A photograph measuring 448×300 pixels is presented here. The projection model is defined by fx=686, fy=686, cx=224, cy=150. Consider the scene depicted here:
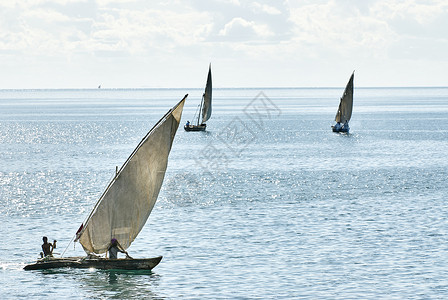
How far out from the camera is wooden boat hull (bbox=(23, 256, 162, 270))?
3703 centimetres

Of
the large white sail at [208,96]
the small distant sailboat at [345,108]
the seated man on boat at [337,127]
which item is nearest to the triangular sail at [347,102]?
the small distant sailboat at [345,108]

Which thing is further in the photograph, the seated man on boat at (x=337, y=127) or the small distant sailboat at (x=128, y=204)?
the seated man on boat at (x=337, y=127)

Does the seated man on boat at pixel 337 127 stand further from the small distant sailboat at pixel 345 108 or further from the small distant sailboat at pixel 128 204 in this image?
the small distant sailboat at pixel 128 204

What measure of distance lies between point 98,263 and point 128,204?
3749 millimetres

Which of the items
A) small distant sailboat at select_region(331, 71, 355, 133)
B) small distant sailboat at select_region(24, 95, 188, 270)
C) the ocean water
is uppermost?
small distant sailboat at select_region(331, 71, 355, 133)

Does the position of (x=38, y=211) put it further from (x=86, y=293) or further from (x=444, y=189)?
(x=444, y=189)

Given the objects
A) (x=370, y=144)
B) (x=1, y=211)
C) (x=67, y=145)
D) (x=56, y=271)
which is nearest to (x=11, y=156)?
(x=67, y=145)

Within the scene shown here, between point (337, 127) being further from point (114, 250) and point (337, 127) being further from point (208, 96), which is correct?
point (114, 250)

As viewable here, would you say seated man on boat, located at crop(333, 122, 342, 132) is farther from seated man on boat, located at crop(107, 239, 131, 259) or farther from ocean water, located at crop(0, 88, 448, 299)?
seated man on boat, located at crop(107, 239, 131, 259)

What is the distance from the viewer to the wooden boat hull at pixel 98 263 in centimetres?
3703

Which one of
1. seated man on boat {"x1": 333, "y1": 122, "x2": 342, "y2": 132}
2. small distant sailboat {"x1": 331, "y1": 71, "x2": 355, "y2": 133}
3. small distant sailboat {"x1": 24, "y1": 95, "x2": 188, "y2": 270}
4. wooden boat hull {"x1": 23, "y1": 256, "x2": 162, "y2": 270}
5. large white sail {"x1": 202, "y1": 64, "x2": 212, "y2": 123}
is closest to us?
small distant sailboat {"x1": 24, "y1": 95, "x2": 188, "y2": 270}

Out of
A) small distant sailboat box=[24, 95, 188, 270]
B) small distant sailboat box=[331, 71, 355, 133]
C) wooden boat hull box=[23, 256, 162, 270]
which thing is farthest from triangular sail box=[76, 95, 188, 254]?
small distant sailboat box=[331, 71, 355, 133]

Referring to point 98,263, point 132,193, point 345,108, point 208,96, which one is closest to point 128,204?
point 132,193

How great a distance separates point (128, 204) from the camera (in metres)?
36.6
